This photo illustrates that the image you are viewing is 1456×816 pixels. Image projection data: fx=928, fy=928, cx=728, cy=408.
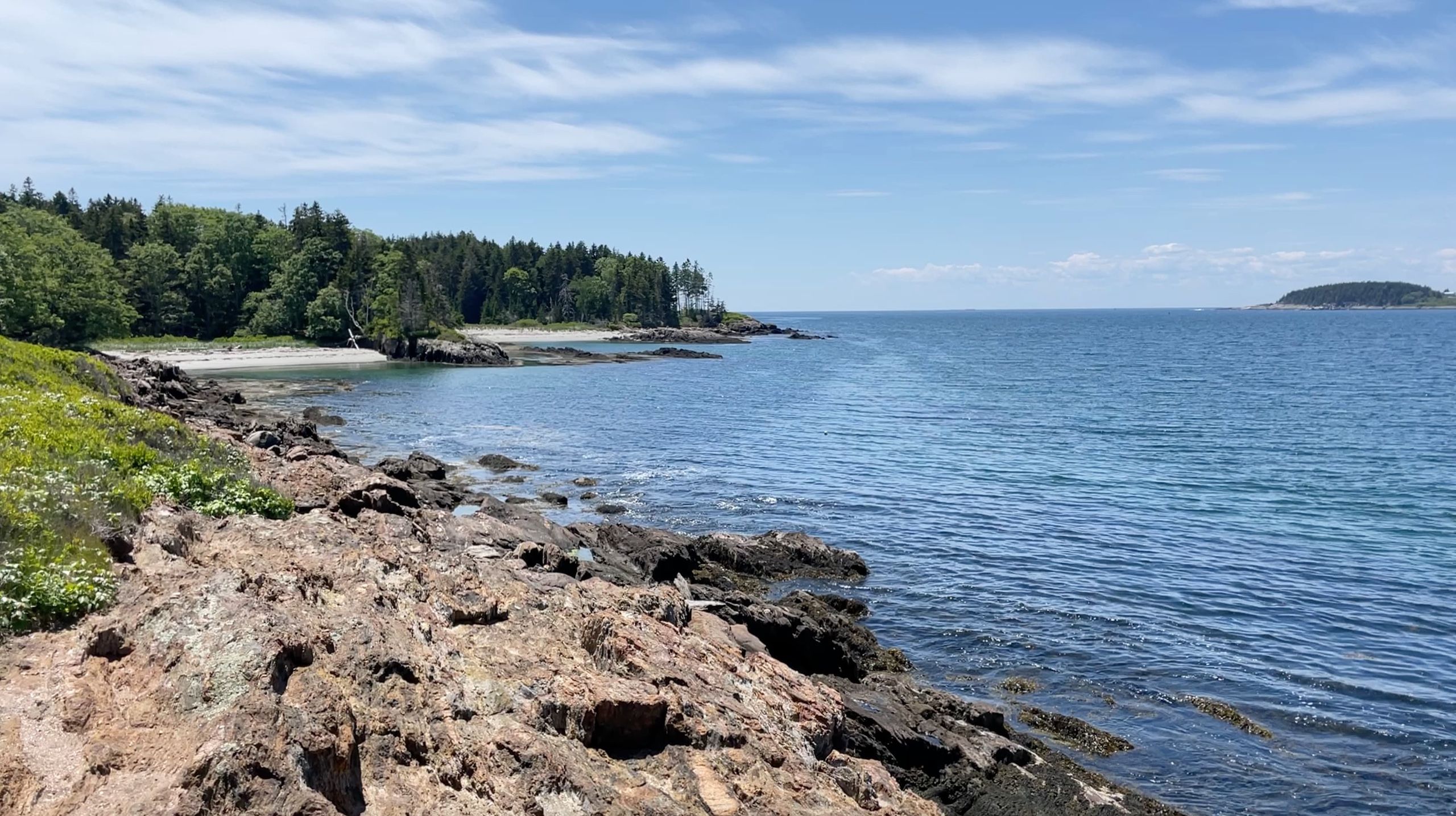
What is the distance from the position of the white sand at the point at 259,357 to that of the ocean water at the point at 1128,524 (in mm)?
23236

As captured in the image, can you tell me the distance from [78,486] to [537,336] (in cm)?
15871

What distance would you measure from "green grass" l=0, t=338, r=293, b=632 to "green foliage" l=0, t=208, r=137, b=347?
6040 cm

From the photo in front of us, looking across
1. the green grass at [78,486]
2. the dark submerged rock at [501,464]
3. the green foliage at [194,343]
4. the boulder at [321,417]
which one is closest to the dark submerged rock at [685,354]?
the green foliage at [194,343]

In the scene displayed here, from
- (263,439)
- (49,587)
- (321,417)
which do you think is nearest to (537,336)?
(321,417)

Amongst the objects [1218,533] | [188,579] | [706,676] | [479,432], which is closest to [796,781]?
[706,676]

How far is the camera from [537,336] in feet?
554

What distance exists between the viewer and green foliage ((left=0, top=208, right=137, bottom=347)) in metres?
74.1

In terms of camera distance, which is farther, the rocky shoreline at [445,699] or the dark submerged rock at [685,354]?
the dark submerged rock at [685,354]

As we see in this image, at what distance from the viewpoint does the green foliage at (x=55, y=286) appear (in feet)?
243

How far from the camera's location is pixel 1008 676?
20.2 meters

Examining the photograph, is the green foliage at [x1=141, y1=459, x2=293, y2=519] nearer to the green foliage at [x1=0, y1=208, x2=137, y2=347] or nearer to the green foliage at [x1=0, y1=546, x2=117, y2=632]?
the green foliage at [x1=0, y1=546, x2=117, y2=632]

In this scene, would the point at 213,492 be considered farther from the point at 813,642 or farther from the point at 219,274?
the point at 219,274

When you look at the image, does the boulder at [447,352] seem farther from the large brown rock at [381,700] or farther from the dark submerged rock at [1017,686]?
the large brown rock at [381,700]

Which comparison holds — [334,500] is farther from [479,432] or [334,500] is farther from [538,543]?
[479,432]
